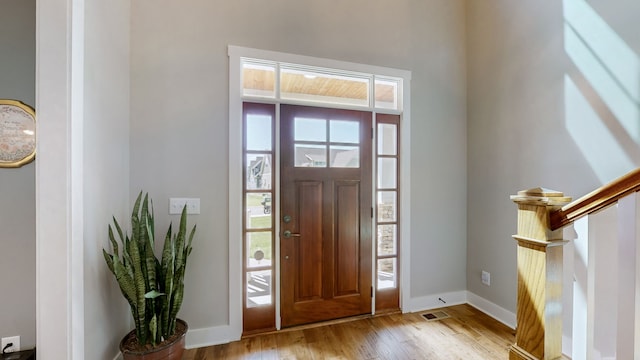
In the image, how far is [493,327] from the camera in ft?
8.31

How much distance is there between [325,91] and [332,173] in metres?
0.82

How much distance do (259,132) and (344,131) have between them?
840 mm

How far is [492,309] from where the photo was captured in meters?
2.74

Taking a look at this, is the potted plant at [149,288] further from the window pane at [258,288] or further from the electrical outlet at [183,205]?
the window pane at [258,288]

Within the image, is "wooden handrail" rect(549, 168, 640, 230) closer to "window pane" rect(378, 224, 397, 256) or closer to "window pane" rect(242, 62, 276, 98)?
"window pane" rect(378, 224, 397, 256)

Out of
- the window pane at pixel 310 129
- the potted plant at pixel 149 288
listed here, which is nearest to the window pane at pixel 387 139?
the window pane at pixel 310 129

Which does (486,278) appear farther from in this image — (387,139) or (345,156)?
(345,156)

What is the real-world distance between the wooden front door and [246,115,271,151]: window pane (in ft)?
0.46

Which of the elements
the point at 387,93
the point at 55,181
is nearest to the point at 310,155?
the point at 387,93

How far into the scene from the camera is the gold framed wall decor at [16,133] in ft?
5.65

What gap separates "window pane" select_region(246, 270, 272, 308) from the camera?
241cm

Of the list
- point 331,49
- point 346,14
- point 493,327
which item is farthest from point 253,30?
point 493,327

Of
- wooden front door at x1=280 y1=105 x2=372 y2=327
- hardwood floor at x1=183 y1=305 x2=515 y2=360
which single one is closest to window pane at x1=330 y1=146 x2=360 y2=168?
wooden front door at x1=280 y1=105 x2=372 y2=327

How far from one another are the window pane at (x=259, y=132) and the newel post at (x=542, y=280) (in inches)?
77.3
